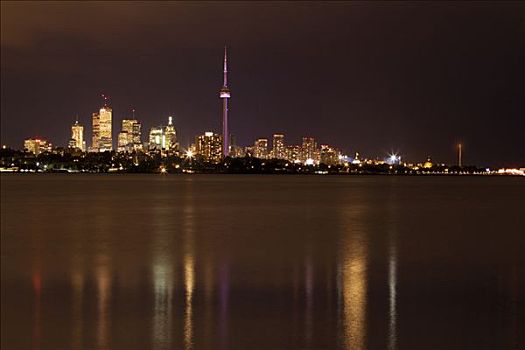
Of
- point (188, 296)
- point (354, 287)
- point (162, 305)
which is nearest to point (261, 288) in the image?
point (188, 296)

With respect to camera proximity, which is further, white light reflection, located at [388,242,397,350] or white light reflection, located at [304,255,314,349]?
white light reflection, located at [304,255,314,349]

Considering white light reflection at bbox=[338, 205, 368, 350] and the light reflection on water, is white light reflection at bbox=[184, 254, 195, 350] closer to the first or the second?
the light reflection on water

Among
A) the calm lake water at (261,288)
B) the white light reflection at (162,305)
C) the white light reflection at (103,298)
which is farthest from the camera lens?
the calm lake water at (261,288)

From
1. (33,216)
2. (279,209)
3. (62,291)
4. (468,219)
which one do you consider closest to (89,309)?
(62,291)

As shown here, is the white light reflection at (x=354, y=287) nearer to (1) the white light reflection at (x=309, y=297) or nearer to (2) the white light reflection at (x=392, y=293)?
(2) the white light reflection at (x=392, y=293)

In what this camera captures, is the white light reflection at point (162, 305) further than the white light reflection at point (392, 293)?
No

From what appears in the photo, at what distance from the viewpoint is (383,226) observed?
3009 centimetres

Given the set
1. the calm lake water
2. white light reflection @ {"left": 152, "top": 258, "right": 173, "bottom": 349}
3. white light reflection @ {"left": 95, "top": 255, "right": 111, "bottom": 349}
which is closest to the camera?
white light reflection @ {"left": 152, "top": 258, "right": 173, "bottom": 349}

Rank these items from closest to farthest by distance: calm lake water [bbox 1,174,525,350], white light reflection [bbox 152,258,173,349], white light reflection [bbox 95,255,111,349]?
white light reflection [bbox 152,258,173,349] → white light reflection [bbox 95,255,111,349] → calm lake water [bbox 1,174,525,350]

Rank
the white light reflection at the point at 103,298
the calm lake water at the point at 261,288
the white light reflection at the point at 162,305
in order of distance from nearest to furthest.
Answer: the white light reflection at the point at 162,305, the white light reflection at the point at 103,298, the calm lake water at the point at 261,288

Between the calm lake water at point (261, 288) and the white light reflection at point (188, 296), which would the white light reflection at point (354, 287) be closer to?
the calm lake water at point (261, 288)

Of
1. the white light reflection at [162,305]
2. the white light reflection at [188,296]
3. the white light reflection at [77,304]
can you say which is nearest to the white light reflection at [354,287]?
the white light reflection at [188,296]

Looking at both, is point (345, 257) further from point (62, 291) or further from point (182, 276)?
point (62, 291)

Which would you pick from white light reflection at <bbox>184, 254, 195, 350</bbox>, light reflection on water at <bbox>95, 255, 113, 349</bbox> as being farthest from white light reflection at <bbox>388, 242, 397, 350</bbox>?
light reflection on water at <bbox>95, 255, 113, 349</bbox>
